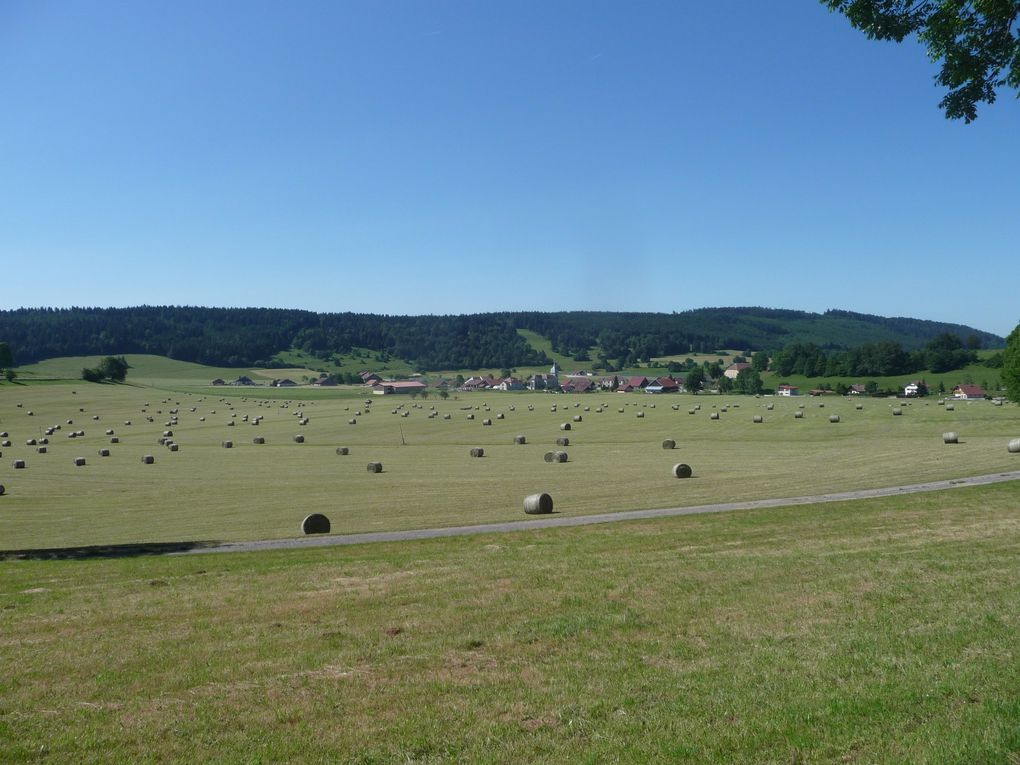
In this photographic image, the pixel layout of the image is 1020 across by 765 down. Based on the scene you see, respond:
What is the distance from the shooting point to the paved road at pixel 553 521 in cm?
2472

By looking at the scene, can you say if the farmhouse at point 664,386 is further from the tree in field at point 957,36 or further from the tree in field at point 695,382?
the tree in field at point 957,36

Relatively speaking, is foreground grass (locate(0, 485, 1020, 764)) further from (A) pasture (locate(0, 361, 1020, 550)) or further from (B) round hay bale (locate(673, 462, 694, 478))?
(B) round hay bale (locate(673, 462, 694, 478))

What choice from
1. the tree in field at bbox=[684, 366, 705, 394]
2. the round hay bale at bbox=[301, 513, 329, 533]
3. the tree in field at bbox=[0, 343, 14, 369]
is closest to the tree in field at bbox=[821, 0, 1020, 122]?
the round hay bale at bbox=[301, 513, 329, 533]

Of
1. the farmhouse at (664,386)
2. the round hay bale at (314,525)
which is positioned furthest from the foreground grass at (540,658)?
the farmhouse at (664,386)

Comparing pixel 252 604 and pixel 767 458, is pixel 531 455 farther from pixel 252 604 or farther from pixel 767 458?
pixel 252 604

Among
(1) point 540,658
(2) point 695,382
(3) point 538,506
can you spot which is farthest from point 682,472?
(2) point 695,382

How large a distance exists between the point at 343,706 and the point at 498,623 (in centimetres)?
382

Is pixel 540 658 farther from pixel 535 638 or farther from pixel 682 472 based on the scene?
pixel 682 472

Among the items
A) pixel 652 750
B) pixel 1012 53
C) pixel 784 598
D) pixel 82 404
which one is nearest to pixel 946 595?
pixel 784 598

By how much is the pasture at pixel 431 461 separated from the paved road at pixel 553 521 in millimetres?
1613

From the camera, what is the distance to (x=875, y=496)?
93.0ft

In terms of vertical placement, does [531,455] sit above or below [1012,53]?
below

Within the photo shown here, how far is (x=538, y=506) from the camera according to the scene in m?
30.2

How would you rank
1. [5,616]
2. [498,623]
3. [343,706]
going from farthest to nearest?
[5,616], [498,623], [343,706]
